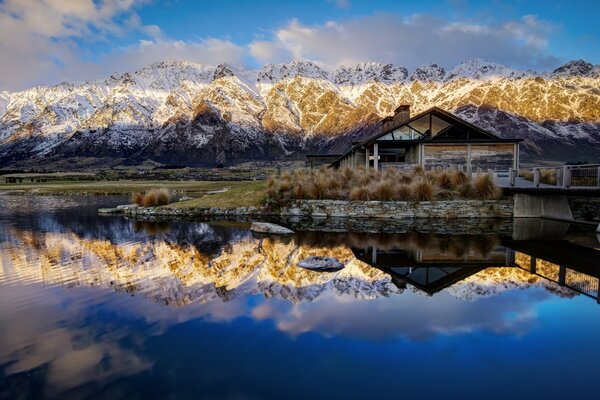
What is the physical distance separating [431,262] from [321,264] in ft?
11.7

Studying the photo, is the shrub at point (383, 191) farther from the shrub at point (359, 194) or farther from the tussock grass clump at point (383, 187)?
the shrub at point (359, 194)

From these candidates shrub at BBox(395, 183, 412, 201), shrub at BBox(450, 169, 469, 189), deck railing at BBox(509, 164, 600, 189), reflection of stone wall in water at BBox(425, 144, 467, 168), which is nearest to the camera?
deck railing at BBox(509, 164, 600, 189)

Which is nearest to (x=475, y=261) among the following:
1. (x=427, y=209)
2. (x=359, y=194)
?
(x=427, y=209)

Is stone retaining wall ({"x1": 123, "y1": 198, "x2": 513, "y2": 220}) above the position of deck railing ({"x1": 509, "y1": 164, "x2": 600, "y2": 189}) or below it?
below

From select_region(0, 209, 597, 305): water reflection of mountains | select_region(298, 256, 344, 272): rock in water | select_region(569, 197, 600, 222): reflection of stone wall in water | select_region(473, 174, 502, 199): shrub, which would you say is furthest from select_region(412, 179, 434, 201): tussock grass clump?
select_region(298, 256, 344, 272): rock in water

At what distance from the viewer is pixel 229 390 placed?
614cm

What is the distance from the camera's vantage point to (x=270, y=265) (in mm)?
13766

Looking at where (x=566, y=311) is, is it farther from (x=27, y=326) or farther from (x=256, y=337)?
(x=27, y=326)

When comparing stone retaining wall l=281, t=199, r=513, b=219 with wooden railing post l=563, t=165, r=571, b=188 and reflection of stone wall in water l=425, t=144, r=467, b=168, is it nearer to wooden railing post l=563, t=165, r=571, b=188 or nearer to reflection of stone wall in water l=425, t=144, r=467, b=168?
wooden railing post l=563, t=165, r=571, b=188

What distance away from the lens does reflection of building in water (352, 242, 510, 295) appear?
11.8 metres

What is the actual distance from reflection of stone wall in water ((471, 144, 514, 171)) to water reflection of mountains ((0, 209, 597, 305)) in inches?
741

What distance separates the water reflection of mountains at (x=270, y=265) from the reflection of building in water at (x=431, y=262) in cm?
3

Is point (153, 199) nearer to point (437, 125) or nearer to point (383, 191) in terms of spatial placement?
point (383, 191)

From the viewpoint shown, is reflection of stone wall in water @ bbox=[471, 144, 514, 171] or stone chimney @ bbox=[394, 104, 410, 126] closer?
reflection of stone wall in water @ bbox=[471, 144, 514, 171]
